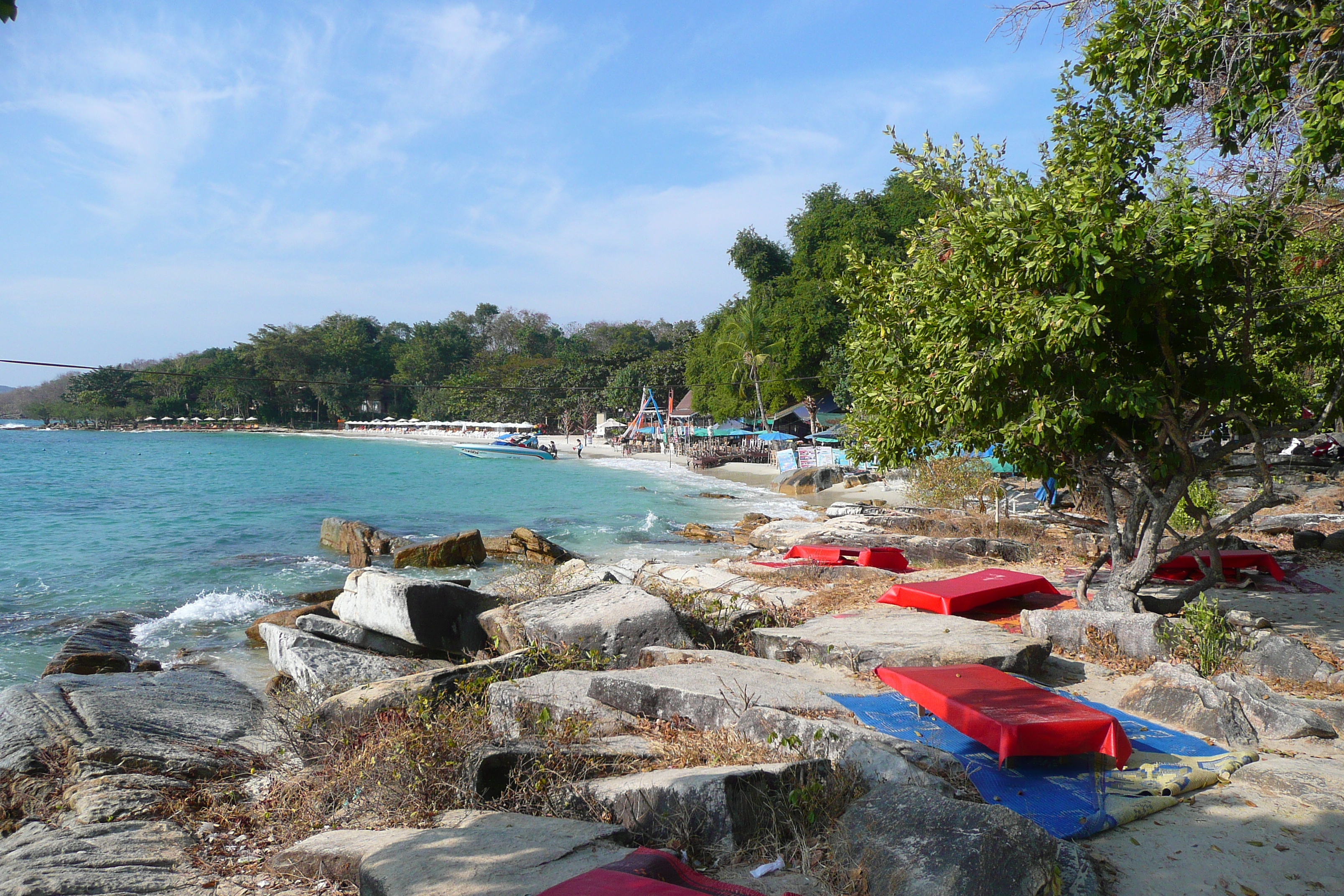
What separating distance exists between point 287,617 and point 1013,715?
31.0ft

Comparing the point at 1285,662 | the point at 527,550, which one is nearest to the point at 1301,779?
the point at 1285,662

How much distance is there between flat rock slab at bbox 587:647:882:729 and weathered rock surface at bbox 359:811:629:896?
4.40ft

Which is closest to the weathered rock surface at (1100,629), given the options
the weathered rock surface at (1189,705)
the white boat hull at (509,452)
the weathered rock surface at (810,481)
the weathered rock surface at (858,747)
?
the weathered rock surface at (1189,705)

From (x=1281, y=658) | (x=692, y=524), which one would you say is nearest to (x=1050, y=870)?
(x=1281, y=658)

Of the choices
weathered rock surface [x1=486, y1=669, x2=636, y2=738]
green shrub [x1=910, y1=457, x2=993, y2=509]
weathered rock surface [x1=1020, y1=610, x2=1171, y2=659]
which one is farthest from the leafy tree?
green shrub [x1=910, y1=457, x2=993, y2=509]

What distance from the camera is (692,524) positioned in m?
20.6

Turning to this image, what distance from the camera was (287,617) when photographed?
10.4 metres

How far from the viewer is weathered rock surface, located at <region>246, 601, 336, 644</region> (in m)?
10.1

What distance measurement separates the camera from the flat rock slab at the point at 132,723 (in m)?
5.26

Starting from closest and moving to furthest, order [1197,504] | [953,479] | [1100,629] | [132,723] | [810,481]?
[132,723]
[1100,629]
[1197,504]
[953,479]
[810,481]

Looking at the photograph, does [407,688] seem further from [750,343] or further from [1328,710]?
[750,343]

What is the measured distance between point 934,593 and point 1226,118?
15.1 feet

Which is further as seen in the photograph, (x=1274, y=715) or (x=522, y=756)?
(x=1274, y=715)

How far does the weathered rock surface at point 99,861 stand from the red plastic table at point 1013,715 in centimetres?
367
